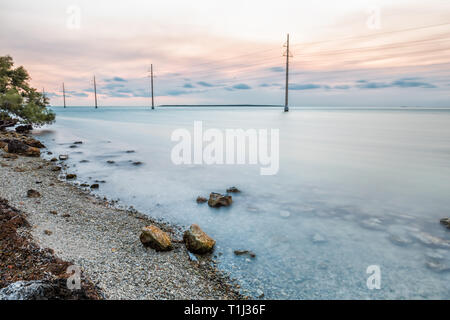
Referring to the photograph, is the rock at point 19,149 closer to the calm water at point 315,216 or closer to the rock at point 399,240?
the calm water at point 315,216

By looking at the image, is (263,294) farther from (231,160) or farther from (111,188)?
(231,160)

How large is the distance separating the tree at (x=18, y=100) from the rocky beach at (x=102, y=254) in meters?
20.0

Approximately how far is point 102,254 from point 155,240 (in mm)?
955

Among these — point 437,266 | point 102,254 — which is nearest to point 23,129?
point 102,254

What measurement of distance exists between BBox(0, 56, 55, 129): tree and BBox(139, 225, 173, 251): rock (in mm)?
24887

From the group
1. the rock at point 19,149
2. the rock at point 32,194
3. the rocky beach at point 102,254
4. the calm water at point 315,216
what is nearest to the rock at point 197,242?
the rocky beach at point 102,254

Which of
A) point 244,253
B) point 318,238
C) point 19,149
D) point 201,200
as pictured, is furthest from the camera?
point 19,149

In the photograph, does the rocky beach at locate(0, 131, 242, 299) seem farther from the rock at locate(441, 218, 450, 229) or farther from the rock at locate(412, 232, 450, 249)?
the rock at locate(441, 218, 450, 229)

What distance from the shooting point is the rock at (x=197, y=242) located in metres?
5.23

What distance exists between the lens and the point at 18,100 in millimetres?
22984

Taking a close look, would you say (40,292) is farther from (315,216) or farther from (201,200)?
(315,216)

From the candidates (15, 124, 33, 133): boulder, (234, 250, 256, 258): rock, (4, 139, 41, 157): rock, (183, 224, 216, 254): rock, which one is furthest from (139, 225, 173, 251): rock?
(15, 124, 33, 133): boulder

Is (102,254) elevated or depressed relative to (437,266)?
elevated

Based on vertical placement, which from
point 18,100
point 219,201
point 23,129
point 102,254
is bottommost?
point 219,201
